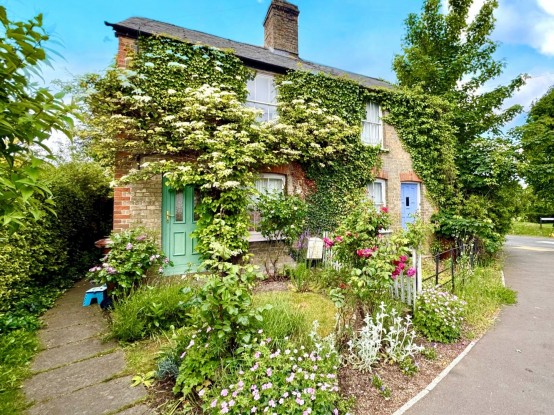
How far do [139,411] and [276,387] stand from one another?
136cm

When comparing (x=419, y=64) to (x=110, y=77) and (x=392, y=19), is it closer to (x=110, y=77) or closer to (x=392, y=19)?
(x=392, y=19)

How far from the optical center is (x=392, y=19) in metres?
13.1

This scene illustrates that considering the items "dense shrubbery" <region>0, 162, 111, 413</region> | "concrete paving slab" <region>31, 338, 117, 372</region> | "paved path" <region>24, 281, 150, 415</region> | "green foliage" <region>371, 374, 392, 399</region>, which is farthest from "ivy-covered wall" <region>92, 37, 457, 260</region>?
"green foliage" <region>371, 374, 392, 399</region>

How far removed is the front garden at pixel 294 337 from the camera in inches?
94.8

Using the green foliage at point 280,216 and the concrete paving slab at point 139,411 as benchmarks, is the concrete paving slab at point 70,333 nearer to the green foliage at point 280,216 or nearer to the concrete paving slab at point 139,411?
the concrete paving slab at point 139,411

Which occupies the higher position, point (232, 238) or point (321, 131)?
point (321, 131)

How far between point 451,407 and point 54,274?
741cm

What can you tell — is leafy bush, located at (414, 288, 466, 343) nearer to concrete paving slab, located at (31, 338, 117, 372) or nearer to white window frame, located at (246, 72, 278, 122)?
concrete paving slab, located at (31, 338, 117, 372)

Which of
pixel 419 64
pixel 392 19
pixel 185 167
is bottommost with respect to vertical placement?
pixel 185 167

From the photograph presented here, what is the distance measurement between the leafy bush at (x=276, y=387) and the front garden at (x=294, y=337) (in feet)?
0.03

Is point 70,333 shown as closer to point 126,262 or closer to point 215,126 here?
point 126,262

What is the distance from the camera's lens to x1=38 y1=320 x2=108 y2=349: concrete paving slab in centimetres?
375

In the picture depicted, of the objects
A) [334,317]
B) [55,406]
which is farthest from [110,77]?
[334,317]

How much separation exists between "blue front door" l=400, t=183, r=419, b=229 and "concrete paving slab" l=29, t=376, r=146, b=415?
32.0ft
